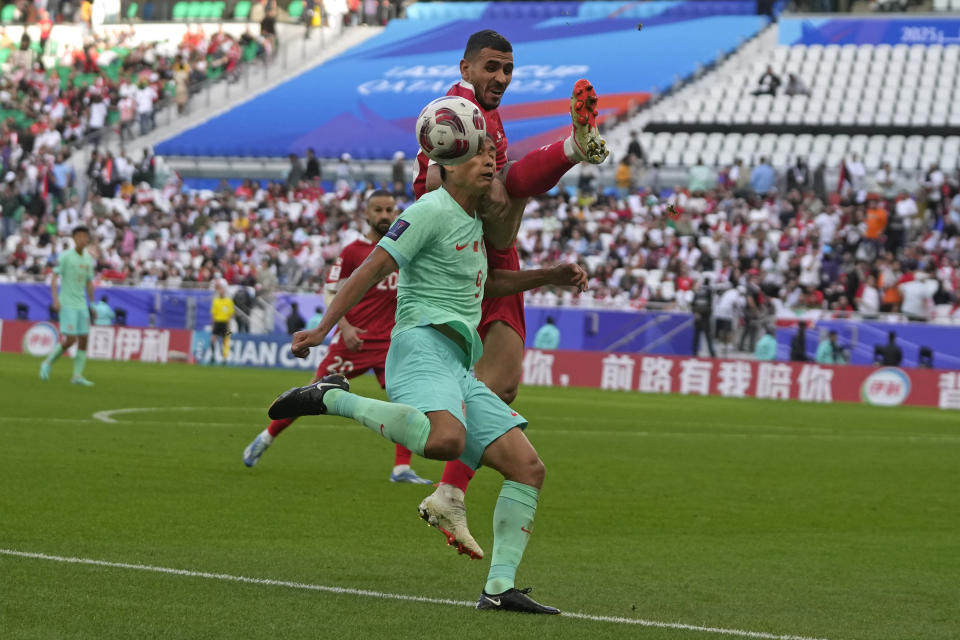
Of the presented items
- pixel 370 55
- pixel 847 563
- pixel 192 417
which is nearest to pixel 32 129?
pixel 370 55

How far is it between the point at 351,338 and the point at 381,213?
3.29 ft

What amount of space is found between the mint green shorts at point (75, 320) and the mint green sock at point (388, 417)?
16632 millimetres

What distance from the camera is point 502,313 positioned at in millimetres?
9117

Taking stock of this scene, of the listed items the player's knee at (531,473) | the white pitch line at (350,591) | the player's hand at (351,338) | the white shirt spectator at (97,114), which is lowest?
the white pitch line at (350,591)

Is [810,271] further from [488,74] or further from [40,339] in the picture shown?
[488,74]

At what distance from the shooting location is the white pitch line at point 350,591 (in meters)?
6.58

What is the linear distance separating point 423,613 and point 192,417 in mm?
12113

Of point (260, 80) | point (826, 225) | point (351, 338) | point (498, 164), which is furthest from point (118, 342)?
point (498, 164)

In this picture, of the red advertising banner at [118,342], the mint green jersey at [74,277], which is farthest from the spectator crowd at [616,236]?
the mint green jersey at [74,277]

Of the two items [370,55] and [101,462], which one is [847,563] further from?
[370,55]

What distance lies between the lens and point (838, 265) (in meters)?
31.0

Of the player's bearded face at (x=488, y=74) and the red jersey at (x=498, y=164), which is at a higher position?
the player's bearded face at (x=488, y=74)

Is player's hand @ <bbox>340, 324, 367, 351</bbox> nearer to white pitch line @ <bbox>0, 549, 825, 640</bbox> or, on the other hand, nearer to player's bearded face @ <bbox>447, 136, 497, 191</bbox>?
white pitch line @ <bbox>0, 549, 825, 640</bbox>

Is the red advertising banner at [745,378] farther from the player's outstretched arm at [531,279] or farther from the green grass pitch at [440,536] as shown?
the player's outstretched arm at [531,279]
